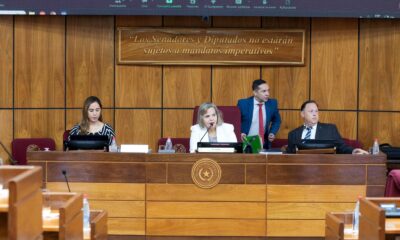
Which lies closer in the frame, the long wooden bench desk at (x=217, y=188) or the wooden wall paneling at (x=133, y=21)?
the long wooden bench desk at (x=217, y=188)

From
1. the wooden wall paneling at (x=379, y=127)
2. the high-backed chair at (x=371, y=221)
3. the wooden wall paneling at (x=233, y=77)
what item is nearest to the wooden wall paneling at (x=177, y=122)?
the wooden wall paneling at (x=233, y=77)

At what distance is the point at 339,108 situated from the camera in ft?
33.8

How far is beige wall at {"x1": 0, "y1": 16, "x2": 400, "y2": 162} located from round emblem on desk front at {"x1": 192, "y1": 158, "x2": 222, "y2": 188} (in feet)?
8.29

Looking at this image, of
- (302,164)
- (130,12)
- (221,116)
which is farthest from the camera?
(130,12)

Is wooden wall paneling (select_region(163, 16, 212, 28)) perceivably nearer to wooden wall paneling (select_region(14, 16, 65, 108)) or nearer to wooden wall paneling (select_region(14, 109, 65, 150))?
wooden wall paneling (select_region(14, 16, 65, 108))

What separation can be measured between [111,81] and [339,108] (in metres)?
2.92

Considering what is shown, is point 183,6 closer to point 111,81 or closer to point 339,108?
point 111,81

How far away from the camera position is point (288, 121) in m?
10.3

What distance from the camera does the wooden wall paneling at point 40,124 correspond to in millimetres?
10242

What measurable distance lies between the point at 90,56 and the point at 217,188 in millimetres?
3232

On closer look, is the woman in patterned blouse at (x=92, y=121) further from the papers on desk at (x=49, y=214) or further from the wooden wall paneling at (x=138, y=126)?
the papers on desk at (x=49, y=214)

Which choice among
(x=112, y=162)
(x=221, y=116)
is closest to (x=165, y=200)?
(x=112, y=162)

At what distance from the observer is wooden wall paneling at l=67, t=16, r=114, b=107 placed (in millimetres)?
10227

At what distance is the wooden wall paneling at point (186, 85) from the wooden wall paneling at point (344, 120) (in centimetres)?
153
